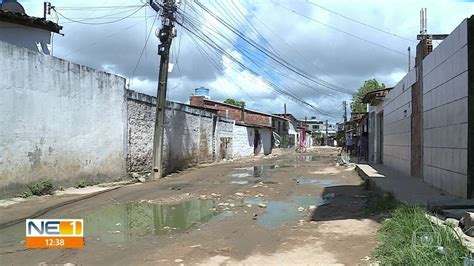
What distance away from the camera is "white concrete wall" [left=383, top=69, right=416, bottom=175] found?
1605 cm

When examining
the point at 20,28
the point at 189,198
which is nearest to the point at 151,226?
the point at 189,198

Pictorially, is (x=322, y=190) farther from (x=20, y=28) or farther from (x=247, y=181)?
(x=20, y=28)

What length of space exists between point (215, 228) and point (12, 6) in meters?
14.3

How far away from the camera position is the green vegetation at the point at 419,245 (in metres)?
4.85

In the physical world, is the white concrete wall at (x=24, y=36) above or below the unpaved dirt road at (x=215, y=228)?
above

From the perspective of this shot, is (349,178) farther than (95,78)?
Yes

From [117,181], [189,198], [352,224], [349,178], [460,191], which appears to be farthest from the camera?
[349,178]

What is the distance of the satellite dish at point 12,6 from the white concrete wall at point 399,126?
48.9 ft

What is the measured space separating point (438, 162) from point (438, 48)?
113 inches

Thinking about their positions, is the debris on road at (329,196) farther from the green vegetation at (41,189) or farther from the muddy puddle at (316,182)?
the green vegetation at (41,189)

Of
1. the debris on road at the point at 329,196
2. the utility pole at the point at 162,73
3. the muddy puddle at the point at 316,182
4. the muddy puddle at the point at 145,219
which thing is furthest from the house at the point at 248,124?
the muddy puddle at the point at 145,219

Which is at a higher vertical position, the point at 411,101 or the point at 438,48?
the point at 438,48

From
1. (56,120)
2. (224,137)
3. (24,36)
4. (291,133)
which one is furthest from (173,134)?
(291,133)

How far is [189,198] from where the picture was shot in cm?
1255
